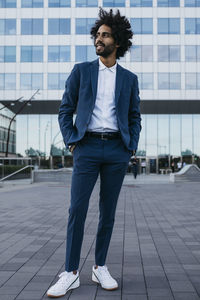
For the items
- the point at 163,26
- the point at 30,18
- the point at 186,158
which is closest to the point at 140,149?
the point at 186,158

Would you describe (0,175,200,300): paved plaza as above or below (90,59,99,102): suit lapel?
below

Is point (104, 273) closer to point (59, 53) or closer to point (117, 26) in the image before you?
point (117, 26)

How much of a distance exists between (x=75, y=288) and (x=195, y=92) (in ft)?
122

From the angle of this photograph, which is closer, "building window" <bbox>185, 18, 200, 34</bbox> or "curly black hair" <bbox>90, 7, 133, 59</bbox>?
"curly black hair" <bbox>90, 7, 133, 59</bbox>

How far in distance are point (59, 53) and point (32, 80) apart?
4.03 m

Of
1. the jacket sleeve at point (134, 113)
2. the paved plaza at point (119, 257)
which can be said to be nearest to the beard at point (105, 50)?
the jacket sleeve at point (134, 113)

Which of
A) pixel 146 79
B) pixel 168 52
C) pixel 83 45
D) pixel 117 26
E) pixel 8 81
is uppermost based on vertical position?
pixel 83 45

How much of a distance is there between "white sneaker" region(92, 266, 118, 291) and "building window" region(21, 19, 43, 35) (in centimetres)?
3796

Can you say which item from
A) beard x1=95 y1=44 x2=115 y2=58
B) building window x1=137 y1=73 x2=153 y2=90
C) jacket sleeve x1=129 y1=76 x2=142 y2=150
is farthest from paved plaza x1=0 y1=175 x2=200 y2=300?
building window x1=137 y1=73 x2=153 y2=90

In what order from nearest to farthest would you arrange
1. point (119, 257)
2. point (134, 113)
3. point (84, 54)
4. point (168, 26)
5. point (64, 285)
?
point (64, 285) < point (134, 113) < point (119, 257) < point (84, 54) < point (168, 26)

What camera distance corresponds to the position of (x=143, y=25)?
37938 millimetres

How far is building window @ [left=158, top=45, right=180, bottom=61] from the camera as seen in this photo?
Result: 37781 mm

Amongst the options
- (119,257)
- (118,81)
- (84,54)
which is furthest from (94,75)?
(84,54)

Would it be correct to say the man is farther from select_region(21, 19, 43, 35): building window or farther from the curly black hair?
select_region(21, 19, 43, 35): building window
